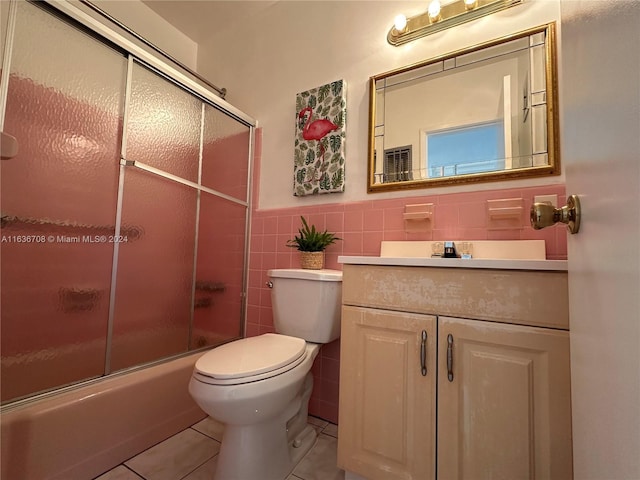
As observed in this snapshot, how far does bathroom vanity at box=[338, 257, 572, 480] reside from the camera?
718 mm

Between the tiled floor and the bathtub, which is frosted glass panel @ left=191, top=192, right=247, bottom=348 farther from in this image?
the tiled floor

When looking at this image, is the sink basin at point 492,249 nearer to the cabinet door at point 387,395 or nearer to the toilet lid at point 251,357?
the cabinet door at point 387,395

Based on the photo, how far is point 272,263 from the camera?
1719 millimetres

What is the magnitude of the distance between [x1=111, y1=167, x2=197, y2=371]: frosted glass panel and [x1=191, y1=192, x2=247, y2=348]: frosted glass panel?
7 centimetres

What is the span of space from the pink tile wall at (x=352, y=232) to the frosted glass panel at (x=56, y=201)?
2.50ft

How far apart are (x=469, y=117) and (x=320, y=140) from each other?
730mm

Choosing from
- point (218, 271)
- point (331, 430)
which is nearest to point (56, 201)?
point (218, 271)

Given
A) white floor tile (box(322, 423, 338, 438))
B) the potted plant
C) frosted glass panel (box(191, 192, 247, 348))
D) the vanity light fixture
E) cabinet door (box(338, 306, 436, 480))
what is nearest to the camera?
cabinet door (box(338, 306, 436, 480))

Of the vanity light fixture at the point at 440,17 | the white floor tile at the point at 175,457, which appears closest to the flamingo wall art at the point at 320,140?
the vanity light fixture at the point at 440,17

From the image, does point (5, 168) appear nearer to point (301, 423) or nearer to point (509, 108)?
point (301, 423)

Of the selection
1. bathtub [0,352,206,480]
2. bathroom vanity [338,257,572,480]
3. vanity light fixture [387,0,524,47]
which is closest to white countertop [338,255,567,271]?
bathroom vanity [338,257,572,480]

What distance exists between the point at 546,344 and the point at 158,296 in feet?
5.14

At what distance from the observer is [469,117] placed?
4.06 ft

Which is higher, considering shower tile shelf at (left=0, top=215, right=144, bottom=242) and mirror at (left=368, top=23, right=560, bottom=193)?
mirror at (left=368, top=23, right=560, bottom=193)
